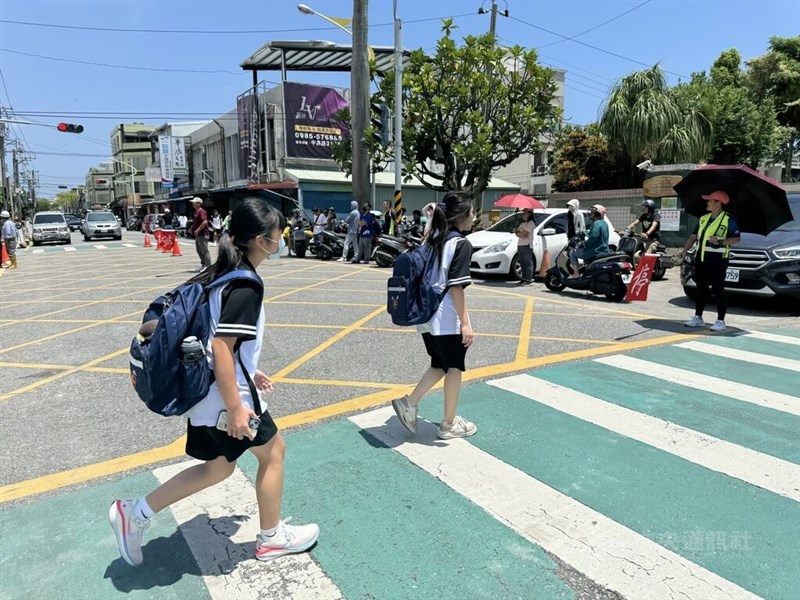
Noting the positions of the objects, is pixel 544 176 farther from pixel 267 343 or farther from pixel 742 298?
pixel 267 343

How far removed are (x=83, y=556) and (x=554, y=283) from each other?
9690 mm

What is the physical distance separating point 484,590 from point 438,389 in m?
2.78

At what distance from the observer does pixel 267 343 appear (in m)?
6.97

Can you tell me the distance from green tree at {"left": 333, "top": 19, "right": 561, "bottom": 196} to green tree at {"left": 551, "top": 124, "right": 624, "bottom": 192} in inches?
181

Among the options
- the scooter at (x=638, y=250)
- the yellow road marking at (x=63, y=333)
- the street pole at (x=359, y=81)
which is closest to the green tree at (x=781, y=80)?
the scooter at (x=638, y=250)

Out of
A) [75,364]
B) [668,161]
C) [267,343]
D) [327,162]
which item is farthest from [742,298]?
[327,162]

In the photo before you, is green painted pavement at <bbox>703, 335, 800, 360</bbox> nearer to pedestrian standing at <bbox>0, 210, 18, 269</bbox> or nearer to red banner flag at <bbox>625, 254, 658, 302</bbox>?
red banner flag at <bbox>625, 254, 658, 302</bbox>

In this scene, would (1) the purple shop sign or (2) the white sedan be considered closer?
(2) the white sedan

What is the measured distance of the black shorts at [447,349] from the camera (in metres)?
3.81

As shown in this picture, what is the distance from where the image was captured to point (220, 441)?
2.48 m

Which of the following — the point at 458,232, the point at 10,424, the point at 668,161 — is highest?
the point at 668,161

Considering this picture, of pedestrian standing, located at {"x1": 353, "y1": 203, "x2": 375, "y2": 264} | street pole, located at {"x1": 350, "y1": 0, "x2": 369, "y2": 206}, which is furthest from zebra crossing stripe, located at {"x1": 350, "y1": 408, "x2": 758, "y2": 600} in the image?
street pole, located at {"x1": 350, "y1": 0, "x2": 369, "y2": 206}

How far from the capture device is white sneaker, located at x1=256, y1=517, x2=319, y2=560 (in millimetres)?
2709

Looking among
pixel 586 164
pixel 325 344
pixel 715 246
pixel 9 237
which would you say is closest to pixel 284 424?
pixel 325 344
